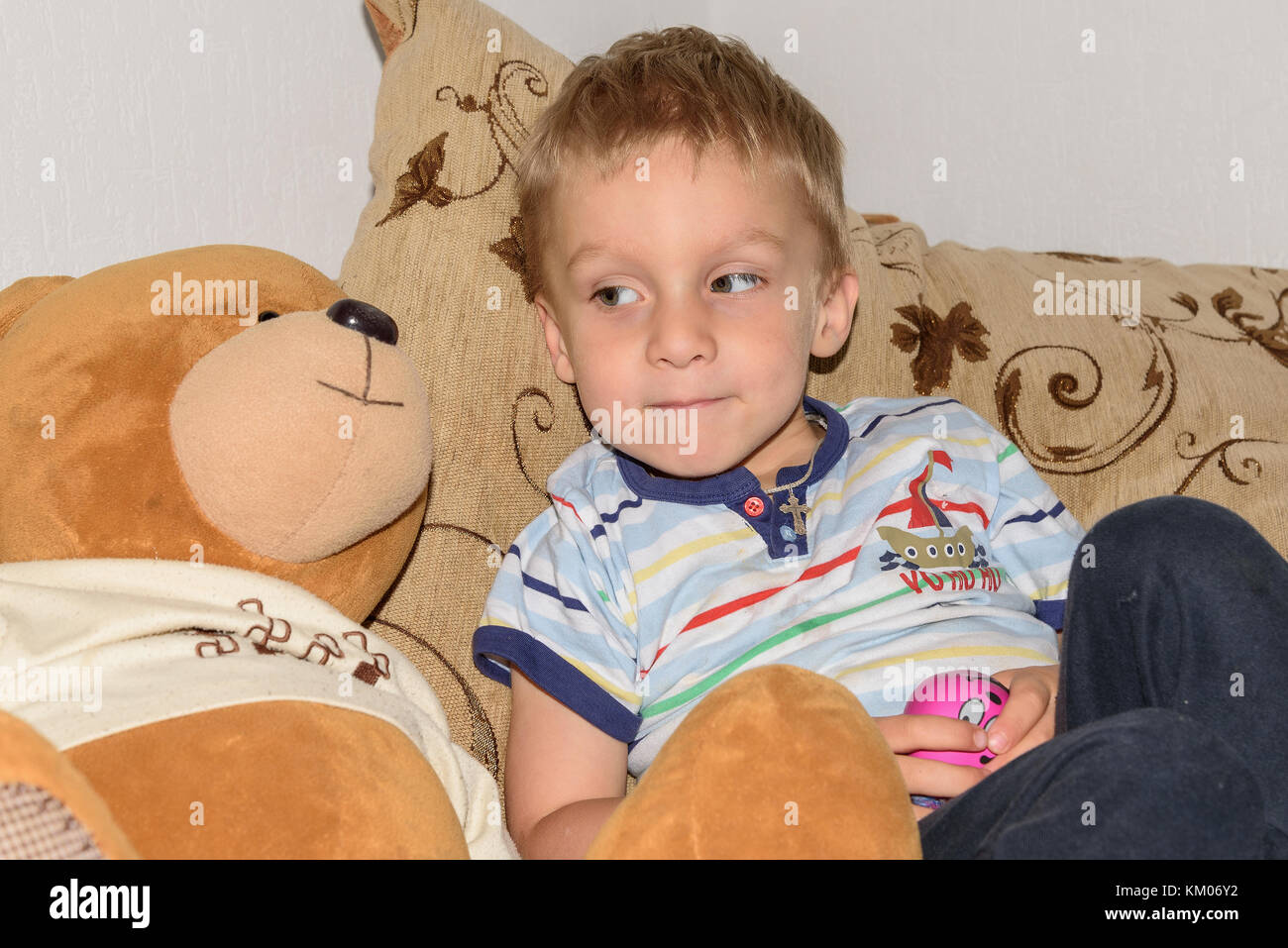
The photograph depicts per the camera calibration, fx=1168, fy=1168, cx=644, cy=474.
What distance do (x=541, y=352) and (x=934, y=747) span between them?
0.47 meters

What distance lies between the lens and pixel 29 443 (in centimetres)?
67

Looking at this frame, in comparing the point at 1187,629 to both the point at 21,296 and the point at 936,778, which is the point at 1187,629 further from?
the point at 21,296

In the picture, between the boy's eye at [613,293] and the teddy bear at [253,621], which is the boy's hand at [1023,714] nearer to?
the teddy bear at [253,621]

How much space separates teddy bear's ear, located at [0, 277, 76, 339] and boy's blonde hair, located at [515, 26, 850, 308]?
15.3 inches

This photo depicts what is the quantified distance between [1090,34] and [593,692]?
3.94 feet

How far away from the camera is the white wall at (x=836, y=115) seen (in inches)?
37.2

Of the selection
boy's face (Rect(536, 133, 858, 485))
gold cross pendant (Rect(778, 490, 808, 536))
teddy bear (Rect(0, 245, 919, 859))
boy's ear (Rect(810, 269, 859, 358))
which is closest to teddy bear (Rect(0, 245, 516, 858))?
teddy bear (Rect(0, 245, 919, 859))

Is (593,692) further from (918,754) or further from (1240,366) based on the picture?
(1240,366)

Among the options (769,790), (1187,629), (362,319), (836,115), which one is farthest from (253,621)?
(836,115)

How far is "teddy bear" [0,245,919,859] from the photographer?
538 millimetres

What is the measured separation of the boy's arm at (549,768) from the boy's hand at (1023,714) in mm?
271

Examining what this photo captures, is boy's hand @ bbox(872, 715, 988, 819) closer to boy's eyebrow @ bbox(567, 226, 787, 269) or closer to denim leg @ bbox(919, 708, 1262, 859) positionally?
denim leg @ bbox(919, 708, 1262, 859)

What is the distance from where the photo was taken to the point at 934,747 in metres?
0.78
